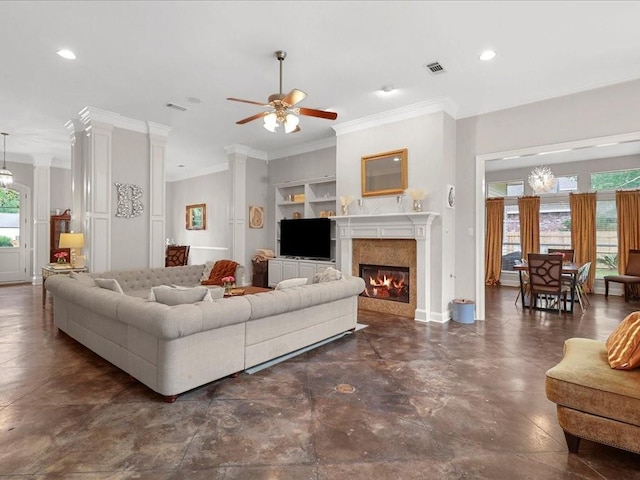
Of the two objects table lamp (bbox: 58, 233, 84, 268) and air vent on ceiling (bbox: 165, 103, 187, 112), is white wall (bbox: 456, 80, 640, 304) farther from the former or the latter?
table lamp (bbox: 58, 233, 84, 268)

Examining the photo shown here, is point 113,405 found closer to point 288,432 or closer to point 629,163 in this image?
point 288,432

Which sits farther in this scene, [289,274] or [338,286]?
[289,274]

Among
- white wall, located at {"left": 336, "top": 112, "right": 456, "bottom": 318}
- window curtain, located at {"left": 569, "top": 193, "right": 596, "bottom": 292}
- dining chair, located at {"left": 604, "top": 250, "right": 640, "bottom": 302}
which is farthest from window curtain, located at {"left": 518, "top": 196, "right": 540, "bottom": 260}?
white wall, located at {"left": 336, "top": 112, "right": 456, "bottom": 318}

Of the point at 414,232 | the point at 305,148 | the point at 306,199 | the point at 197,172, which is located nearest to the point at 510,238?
the point at 414,232

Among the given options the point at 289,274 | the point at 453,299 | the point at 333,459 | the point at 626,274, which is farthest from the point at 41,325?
the point at 626,274

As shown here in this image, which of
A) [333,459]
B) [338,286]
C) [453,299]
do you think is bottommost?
[333,459]

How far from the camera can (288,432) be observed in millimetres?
2248

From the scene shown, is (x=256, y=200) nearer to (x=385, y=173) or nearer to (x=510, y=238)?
(x=385, y=173)

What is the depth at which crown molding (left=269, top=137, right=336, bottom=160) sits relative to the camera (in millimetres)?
7070

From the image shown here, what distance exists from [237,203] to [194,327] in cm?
545

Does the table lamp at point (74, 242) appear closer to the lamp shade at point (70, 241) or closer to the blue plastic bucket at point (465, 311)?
the lamp shade at point (70, 241)

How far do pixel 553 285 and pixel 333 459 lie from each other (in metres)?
5.21

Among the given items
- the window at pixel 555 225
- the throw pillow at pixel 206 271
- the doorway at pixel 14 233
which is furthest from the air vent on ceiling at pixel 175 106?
the window at pixel 555 225

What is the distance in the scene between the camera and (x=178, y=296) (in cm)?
292
